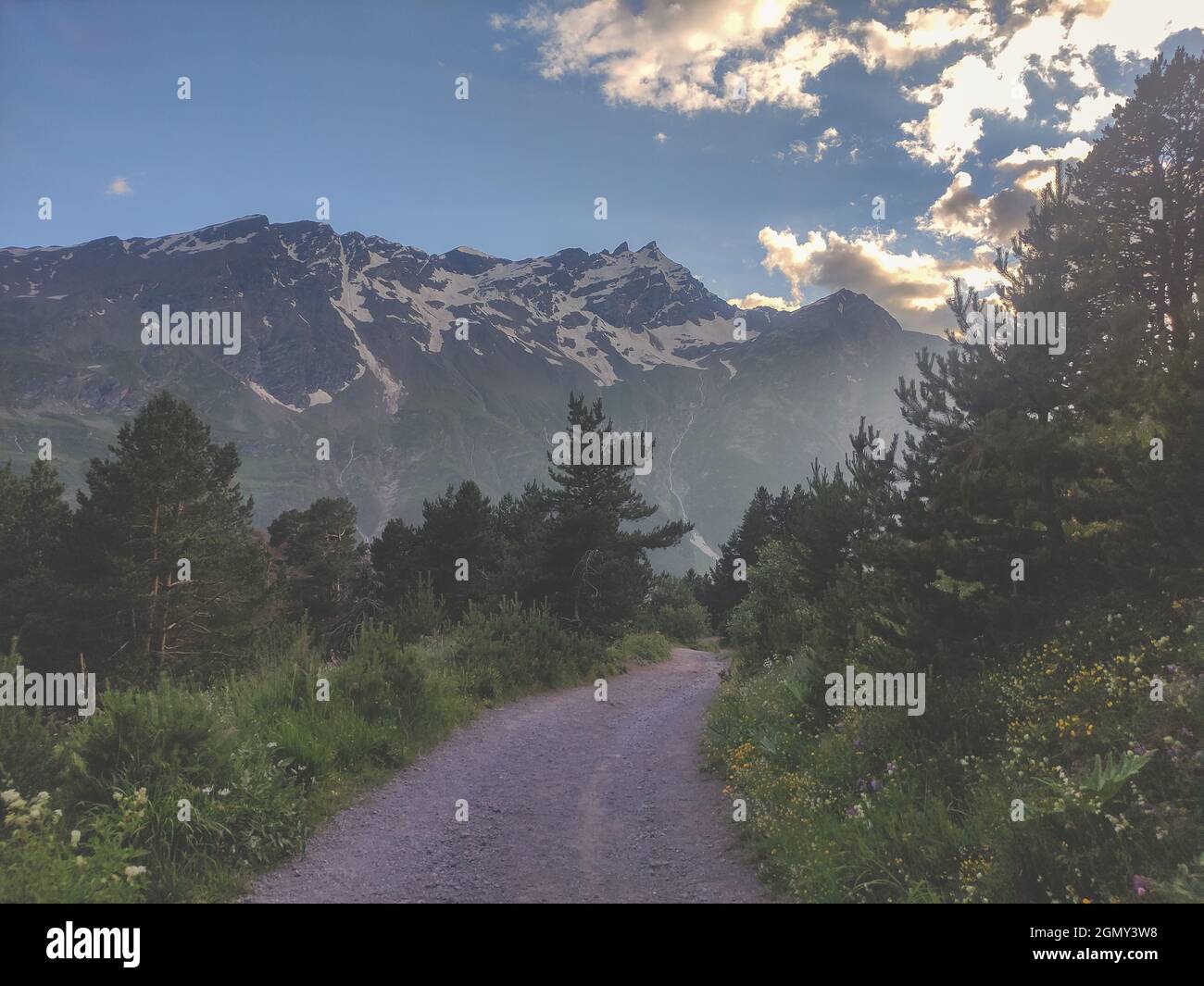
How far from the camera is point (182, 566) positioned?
21359 mm

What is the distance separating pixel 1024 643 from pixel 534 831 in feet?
21.9

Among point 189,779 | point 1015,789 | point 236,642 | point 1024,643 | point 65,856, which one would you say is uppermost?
point 1024,643

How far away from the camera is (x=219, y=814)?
652 cm

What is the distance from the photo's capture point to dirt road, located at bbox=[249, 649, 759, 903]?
627 cm

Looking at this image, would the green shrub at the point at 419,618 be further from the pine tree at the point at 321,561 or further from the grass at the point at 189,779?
the pine tree at the point at 321,561

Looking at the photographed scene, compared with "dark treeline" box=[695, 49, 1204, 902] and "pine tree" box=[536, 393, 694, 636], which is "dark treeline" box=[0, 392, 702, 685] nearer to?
"pine tree" box=[536, 393, 694, 636]

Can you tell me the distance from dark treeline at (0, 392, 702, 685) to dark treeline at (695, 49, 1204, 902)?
39.6 feet

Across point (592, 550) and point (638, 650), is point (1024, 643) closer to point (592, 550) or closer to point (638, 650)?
point (592, 550)

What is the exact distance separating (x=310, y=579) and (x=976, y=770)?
37517 mm

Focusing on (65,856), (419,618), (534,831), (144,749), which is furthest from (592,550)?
(65,856)

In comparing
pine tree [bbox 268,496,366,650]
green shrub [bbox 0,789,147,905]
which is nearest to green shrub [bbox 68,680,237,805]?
green shrub [bbox 0,789,147,905]

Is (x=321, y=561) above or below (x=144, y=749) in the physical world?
below

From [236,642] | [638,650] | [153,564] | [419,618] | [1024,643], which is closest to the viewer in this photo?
[1024,643]

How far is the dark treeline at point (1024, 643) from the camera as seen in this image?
527cm
